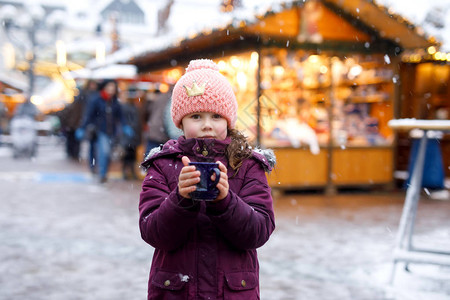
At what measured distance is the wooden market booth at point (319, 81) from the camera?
30.4ft

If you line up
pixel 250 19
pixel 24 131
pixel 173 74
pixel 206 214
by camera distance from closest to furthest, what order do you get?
pixel 206 214 < pixel 250 19 < pixel 173 74 < pixel 24 131

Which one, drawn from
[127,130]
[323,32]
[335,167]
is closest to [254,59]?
[323,32]

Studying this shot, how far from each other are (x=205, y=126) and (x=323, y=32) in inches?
328

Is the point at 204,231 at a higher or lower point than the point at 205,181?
lower

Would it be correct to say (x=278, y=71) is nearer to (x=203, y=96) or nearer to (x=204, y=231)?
(x=203, y=96)

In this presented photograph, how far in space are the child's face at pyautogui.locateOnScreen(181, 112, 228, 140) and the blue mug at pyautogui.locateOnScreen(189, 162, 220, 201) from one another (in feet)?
1.01

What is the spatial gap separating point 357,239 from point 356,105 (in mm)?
5749

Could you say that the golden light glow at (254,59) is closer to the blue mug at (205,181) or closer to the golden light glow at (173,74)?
the golden light glow at (173,74)

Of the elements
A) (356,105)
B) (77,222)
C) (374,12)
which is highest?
(374,12)

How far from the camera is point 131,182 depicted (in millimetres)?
11375

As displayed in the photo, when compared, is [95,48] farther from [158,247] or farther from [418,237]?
[158,247]

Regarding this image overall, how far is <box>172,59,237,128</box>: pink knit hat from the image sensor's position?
1.90 m

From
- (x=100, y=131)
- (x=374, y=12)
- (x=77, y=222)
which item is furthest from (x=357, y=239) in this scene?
(x=100, y=131)

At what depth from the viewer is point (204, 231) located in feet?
6.12
